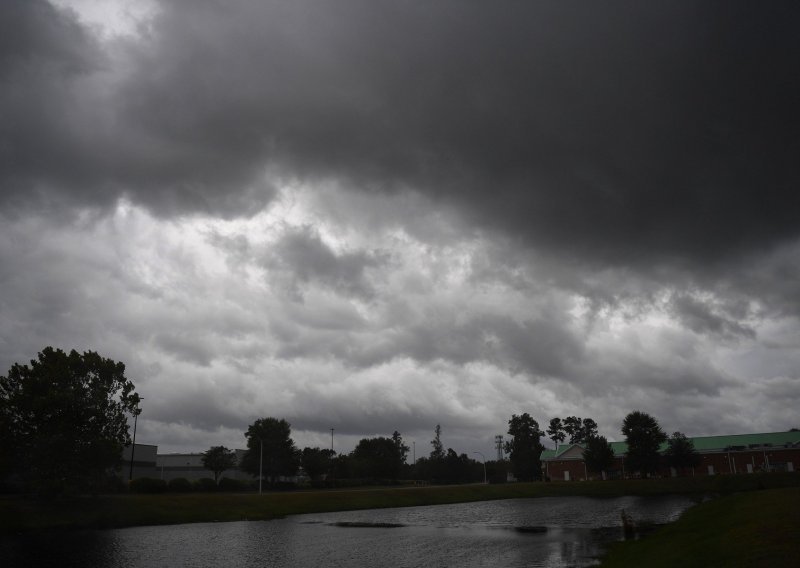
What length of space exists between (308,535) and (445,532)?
13068 millimetres

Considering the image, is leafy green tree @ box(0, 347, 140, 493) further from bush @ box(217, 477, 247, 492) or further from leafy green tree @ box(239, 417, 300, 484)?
leafy green tree @ box(239, 417, 300, 484)

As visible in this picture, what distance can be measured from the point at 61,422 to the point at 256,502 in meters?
29.3

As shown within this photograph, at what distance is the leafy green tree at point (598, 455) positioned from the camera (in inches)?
6398

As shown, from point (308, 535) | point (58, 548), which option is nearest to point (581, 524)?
point (308, 535)

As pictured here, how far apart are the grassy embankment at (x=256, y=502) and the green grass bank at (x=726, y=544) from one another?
5481cm

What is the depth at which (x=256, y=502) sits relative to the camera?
89.1 meters

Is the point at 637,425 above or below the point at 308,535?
above

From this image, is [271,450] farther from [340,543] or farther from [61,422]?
[340,543]

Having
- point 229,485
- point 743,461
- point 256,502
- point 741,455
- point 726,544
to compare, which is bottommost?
point 256,502

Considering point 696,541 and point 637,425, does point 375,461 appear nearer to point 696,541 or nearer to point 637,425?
point 637,425

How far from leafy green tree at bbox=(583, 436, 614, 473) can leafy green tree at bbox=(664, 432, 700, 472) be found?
567 inches

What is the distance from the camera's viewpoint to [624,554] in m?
Result: 36.4

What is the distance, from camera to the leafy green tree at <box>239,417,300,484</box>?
484ft

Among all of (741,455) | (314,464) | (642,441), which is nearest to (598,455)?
(642,441)
